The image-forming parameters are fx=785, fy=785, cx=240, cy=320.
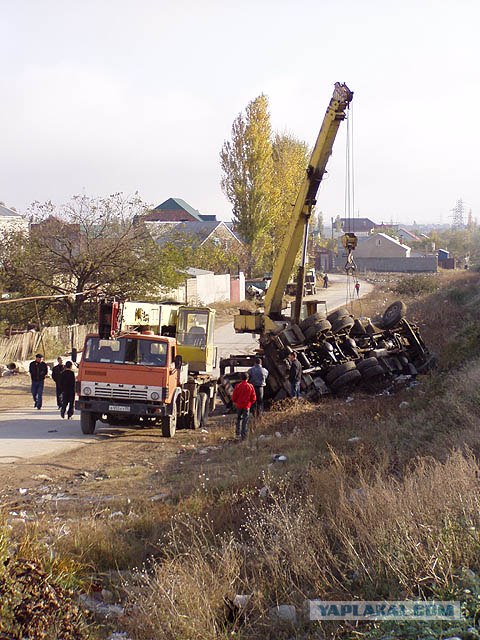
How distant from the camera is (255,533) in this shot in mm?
7602

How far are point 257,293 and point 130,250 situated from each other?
30.3 metres

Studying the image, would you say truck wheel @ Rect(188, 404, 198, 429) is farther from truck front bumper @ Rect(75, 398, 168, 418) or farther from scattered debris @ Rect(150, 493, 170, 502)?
scattered debris @ Rect(150, 493, 170, 502)

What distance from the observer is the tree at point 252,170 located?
196ft

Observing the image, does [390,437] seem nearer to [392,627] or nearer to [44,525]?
[44,525]

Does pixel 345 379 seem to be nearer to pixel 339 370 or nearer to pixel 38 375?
pixel 339 370

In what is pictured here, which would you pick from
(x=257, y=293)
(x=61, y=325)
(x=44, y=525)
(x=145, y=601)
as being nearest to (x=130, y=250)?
(x=61, y=325)

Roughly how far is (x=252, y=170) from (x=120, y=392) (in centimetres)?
4553

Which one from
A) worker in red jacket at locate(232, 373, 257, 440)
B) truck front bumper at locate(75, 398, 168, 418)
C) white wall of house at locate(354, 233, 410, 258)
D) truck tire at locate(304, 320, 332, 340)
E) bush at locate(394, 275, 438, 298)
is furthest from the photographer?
white wall of house at locate(354, 233, 410, 258)

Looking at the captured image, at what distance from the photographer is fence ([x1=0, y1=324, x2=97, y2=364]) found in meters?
26.7

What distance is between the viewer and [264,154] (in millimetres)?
59625

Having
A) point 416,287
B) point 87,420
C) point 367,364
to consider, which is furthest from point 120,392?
point 416,287

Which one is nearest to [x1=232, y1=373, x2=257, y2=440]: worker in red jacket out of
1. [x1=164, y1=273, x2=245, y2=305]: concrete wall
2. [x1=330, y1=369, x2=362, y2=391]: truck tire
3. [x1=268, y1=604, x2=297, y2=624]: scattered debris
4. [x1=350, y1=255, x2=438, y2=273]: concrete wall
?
[x1=330, y1=369, x2=362, y2=391]: truck tire

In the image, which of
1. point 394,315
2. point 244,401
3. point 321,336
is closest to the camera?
point 244,401

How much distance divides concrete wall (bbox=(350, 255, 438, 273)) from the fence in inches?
2815
